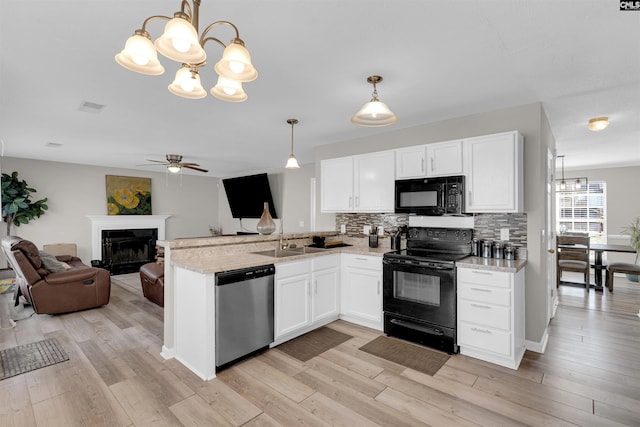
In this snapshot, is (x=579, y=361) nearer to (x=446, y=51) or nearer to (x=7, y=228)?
(x=446, y=51)

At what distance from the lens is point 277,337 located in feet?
10.0

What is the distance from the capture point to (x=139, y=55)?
135cm

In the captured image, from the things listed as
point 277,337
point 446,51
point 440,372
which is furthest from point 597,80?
point 277,337

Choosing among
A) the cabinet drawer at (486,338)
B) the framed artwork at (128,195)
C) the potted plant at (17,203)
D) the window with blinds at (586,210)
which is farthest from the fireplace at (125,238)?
the window with blinds at (586,210)

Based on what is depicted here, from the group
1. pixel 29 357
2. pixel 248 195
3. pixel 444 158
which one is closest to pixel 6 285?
pixel 29 357

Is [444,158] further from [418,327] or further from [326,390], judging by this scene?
[326,390]

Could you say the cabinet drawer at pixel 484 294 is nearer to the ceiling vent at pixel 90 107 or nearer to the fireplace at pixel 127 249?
the ceiling vent at pixel 90 107

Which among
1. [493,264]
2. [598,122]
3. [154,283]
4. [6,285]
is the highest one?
[598,122]

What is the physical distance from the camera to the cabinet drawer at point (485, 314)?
8.89 ft

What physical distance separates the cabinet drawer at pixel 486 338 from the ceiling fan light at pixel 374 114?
2.06 m

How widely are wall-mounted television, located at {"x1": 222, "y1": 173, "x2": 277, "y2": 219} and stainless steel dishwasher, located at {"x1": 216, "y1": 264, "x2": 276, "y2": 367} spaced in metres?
4.80

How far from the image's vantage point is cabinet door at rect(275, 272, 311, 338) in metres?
3.07

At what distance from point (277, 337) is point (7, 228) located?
6.43 metres

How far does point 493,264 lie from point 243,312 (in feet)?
7.73
